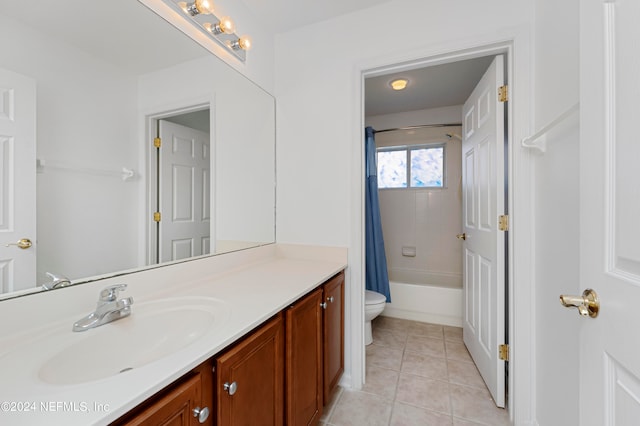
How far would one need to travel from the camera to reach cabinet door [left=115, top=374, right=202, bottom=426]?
1.64 ft

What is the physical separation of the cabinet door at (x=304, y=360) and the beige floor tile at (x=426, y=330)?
1470 mm

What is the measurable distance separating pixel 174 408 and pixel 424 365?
1862 mm

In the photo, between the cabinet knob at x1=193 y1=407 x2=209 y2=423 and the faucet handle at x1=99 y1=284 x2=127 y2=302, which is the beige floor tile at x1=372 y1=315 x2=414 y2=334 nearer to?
the cabinet knob at x1=193 y1=407 x2=209 y2=423

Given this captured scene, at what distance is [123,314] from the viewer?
839 millimetres

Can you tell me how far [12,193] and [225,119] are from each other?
100cm

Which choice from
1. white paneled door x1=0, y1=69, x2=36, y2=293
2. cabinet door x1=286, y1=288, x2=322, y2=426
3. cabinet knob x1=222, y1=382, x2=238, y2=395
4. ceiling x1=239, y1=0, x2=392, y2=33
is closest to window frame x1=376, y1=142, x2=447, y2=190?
ceiling x1=239, y1=0, x2=392, y2=33

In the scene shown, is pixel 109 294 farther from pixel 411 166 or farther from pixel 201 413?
pixel 411 166

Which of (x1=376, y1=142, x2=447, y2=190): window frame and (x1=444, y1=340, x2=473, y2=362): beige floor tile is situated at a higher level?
(x1=376, y1=142, x2=447, y2=190): window frame

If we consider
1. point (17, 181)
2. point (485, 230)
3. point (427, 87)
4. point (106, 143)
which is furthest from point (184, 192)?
point (427, 87)

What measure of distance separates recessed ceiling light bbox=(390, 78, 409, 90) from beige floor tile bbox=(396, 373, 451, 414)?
94.8 inches

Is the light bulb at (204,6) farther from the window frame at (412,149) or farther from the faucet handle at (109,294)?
the window frame at (412,149)

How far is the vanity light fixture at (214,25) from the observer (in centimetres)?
123

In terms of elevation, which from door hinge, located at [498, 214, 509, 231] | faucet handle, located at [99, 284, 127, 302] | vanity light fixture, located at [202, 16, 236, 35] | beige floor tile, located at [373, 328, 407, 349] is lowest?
beige floor tile, located at [373, 328, 407, 349]

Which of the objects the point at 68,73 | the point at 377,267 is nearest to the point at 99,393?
the point at 68,73
